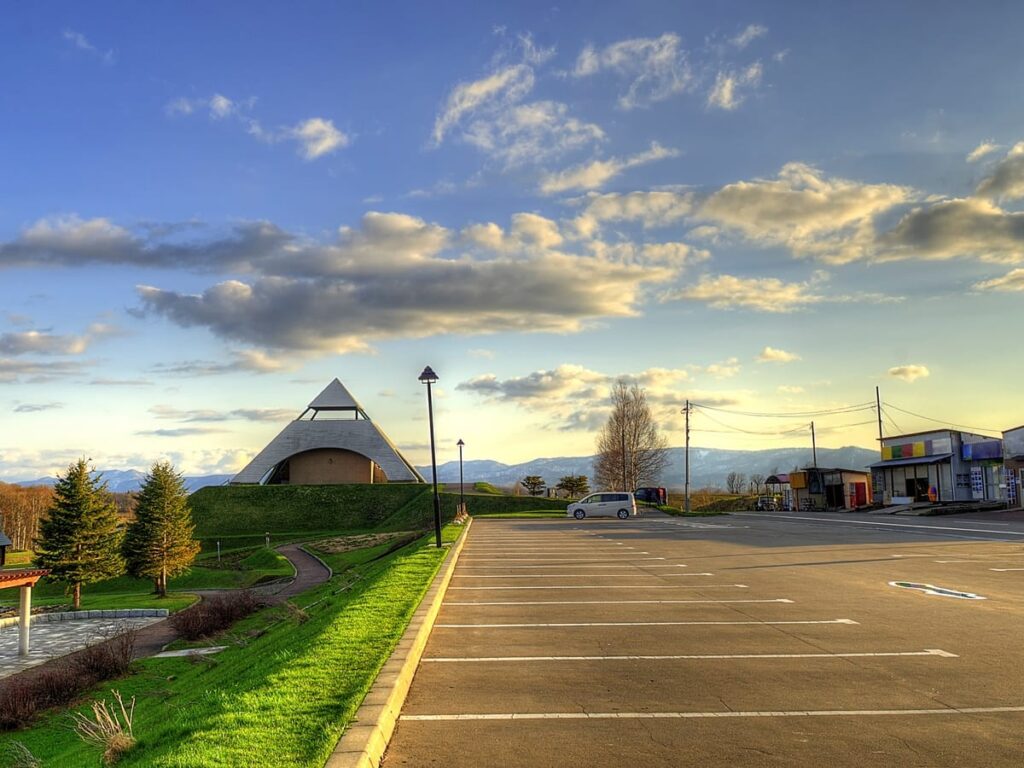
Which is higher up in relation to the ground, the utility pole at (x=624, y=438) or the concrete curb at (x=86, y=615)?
the utility pole at (x=624, y=438)

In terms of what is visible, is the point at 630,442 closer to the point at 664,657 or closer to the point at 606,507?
the point at 606,507

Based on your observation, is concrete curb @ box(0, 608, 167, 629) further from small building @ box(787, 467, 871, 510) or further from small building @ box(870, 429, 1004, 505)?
small building @ box(870, 429, 1004, 505)

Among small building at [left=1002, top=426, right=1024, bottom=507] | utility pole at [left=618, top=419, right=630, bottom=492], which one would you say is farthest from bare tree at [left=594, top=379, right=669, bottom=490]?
small building at [left=1002, top=426, right=1024, bottom=507]

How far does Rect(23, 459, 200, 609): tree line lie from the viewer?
120 ft

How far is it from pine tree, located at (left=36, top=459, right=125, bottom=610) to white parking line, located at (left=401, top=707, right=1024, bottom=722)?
36.3m

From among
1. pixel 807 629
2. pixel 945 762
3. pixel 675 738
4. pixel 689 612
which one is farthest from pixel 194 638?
pixel 945 762

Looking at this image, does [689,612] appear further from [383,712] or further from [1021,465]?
[1021,465]

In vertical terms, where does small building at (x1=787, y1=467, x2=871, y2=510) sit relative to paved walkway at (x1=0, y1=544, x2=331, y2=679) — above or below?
above

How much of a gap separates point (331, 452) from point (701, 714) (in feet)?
253

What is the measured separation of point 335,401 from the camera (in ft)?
269

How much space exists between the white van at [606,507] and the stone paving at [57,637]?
2536 cm

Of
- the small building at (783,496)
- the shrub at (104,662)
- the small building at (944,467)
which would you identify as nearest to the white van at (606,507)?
the small building at (944,467)

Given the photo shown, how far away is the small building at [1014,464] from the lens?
43094mm

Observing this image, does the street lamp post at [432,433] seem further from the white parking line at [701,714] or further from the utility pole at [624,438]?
the utility pole at [624,438]
